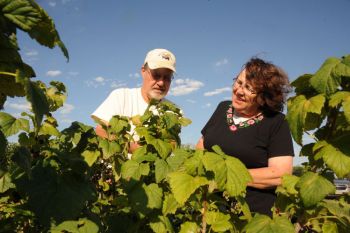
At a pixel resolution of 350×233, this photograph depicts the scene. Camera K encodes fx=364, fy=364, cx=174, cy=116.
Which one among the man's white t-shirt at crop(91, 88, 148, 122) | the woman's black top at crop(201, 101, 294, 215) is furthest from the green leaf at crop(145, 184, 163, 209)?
the man's white t-shirt at crop(91, 88, 148, 122)

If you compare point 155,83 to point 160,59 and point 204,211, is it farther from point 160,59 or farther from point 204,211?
point 204,211

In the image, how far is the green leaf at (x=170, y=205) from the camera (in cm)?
242

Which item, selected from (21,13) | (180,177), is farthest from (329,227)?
(21,13)

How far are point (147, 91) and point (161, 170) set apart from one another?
5.58 feet

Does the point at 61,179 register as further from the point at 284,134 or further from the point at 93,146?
the point at 284,134

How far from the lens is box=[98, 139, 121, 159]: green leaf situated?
297 centimetres

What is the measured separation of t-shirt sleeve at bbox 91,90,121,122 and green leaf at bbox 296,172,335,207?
7.95 ft

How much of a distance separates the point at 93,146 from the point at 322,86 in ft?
6.27

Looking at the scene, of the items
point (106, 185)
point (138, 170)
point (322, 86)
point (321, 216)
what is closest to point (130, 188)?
point (138, 170)

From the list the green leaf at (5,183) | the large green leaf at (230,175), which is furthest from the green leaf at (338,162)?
the green leaf at (5,183)

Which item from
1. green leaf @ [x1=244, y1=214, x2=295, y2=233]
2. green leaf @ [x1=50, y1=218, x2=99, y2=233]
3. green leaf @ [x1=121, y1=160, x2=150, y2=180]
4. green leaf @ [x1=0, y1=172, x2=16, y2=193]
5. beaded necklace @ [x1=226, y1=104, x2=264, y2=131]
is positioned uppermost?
beaded necklace @ [x1=226, y1=104, x2=264, y2=131]

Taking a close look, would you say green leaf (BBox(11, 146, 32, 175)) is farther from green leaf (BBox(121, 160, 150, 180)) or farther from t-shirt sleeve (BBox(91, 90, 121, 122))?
t-shirt sleeve (BBox(91, 90, 121, 122))

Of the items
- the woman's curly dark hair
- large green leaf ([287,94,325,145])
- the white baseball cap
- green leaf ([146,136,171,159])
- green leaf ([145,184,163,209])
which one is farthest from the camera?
the white baseball cap

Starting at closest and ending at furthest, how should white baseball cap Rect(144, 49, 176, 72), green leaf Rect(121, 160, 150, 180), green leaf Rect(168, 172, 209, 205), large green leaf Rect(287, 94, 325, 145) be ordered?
green leaf Rect(168, 172, 209, 205)
large green leaf Rect(287, 94, 325, 145)
green leaf Rect(121, 160, 150, 180)
white baseball cap Rect(144, 49, 176, 72)
